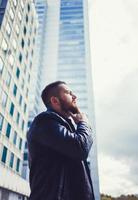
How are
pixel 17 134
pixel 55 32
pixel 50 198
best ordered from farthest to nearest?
1. pixel 55 32
2. pixel 17 134
3. pixel 50 198

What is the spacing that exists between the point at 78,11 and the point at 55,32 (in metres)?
14.5

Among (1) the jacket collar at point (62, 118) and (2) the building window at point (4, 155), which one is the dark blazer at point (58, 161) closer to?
(1) the jacket collar at point (62, 118)

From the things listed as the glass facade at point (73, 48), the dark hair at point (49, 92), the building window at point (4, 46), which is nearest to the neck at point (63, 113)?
the dark hair at point (49, 92)

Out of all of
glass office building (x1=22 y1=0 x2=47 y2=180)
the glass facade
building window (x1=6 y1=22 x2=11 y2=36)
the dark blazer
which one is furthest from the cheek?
the glass facade

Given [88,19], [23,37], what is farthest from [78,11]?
[23,37]

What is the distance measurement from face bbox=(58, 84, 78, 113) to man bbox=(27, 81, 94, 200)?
120 mm

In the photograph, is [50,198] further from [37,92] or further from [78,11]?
[78,11]

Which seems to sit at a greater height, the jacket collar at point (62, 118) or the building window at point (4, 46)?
the building window at point (4, 46)

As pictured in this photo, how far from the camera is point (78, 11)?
8569 cm

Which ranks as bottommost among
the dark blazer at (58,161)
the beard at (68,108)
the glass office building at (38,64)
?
the dark blazer at (58,161)

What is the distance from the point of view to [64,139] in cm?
165

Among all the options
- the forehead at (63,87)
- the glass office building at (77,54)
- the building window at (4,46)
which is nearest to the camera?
the forehead at (63,87)

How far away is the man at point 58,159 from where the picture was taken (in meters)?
1.55

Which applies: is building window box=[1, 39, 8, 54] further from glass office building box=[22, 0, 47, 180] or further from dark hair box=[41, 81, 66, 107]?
glass office building box=[22, 0, 47, 180]
